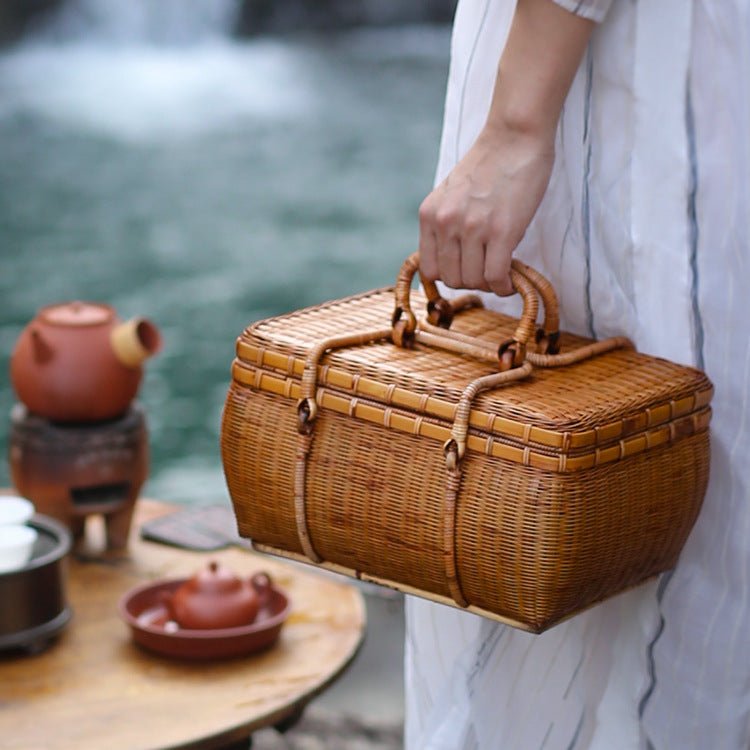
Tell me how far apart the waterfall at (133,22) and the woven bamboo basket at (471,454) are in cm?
1015

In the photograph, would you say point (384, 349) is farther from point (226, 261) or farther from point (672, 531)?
point (226, 261)

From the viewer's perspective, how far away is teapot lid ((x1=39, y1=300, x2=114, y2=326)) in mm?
2385

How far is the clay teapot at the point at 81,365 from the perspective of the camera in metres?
2.34

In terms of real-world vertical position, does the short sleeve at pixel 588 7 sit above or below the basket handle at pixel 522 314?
above

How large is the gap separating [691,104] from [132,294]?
5.44 m

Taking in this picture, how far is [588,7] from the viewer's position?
1150 mm

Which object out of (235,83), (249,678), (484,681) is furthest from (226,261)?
(484,681)

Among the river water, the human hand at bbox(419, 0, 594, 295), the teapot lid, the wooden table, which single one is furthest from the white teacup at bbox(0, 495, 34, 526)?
the river water

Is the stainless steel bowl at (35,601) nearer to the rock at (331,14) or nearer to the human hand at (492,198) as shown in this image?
the human hand at (492,198)

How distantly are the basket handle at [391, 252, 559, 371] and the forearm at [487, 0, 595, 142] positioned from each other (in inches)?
4.8

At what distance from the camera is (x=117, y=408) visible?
7.80ft

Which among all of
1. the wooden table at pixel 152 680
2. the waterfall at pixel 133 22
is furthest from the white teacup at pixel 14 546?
the waterfall at pixel 133 22

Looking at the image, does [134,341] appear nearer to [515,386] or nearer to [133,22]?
[515,386]

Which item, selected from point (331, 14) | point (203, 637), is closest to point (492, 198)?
point (203, 637)
